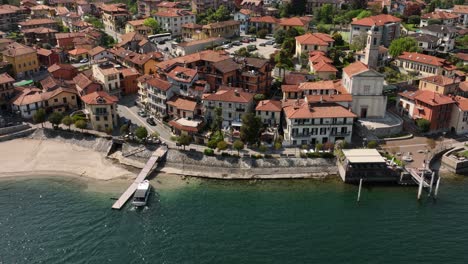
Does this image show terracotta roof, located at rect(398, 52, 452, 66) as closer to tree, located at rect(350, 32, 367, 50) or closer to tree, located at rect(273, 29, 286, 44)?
tree, located at rect(350, 32, 367, 50)

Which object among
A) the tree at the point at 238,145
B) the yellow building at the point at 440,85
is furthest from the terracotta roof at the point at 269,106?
the yellow building at the point at 440,85

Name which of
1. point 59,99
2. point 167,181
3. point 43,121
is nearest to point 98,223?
point 167,181

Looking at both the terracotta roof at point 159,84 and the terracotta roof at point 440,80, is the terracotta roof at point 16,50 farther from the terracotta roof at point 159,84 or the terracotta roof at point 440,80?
the terracotta roof at point 440,80

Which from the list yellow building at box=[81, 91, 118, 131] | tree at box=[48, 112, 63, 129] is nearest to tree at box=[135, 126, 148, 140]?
yellow building at box=[81, 91, 118, 131]

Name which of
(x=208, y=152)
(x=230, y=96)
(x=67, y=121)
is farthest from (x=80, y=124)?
(x=230, y=96)

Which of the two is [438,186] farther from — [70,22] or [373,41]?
[70,22]

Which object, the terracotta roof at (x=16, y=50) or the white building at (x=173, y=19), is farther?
the white building at (x=173, y=19)
